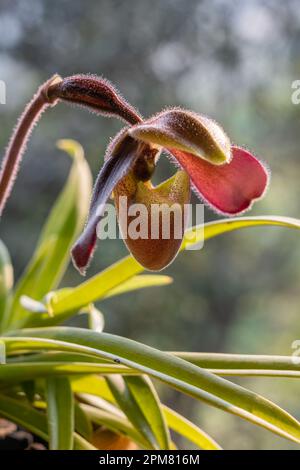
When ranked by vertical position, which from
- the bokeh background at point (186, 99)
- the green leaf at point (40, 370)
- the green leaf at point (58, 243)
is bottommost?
the green leaf at point (40, 370)

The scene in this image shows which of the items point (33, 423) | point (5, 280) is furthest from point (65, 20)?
point (33, 423)

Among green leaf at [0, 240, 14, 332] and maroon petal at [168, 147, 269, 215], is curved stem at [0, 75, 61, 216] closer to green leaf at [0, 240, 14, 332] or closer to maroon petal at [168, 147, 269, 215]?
maroon petal at [168, 147, 269, 215]

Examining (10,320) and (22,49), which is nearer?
(10,320)

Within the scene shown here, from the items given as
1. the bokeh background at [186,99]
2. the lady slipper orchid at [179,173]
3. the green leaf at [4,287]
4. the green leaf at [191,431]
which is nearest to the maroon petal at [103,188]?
the lady slipper orchid at [179,173]

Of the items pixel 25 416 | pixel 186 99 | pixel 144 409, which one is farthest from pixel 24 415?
pixel 186 99

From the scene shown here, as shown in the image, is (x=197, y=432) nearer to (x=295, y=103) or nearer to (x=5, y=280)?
(x=5, y=280)

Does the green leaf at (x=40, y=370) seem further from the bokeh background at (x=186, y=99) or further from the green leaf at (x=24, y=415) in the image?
the bokeh background at (x=186, y=99)
